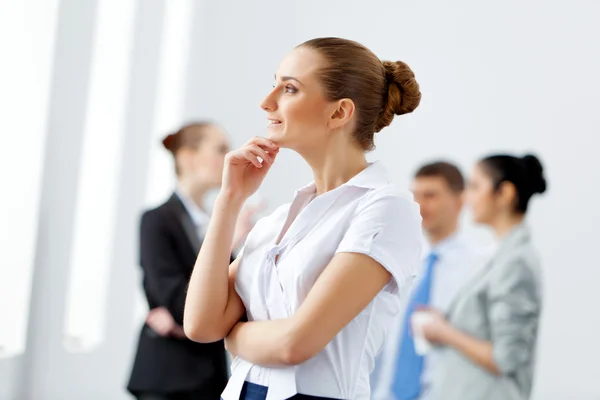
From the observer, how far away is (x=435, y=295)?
138 inches

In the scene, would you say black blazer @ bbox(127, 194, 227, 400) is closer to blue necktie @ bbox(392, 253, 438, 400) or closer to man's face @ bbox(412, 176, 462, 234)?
blue necktie @ bbox(392, 253, 438, 400)

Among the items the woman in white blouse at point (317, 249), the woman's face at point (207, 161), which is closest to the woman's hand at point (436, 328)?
the woman's face at point (207, 161)

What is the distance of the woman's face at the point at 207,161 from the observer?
3430mm

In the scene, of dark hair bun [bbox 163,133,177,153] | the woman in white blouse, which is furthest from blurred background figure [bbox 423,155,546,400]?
the woman in white blouse

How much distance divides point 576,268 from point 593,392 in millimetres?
750

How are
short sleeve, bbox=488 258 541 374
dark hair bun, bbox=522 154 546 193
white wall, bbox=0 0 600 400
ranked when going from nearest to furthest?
short sleeve, bbox=488 258 541 374
dark hair bun, bbox=522 154 546 193
white wall, bbox=0 0 600 400

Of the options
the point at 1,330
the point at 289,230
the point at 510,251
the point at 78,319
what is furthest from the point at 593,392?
the point at 289,230

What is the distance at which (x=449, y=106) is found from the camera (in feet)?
17.1

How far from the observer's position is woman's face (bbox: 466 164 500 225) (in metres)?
3.28

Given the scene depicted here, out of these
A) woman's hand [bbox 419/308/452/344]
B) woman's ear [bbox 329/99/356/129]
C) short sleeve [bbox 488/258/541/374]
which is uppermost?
woman's ear [bbox 329/99/356/129]

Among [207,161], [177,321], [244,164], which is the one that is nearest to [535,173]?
[207,161]

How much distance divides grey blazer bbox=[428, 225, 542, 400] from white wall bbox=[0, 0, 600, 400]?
1.99 meters

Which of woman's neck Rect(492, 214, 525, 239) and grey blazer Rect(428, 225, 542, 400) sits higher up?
woman's neck Rect(492, 214, 525, 239)

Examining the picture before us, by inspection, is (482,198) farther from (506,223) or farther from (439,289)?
(439,289)
